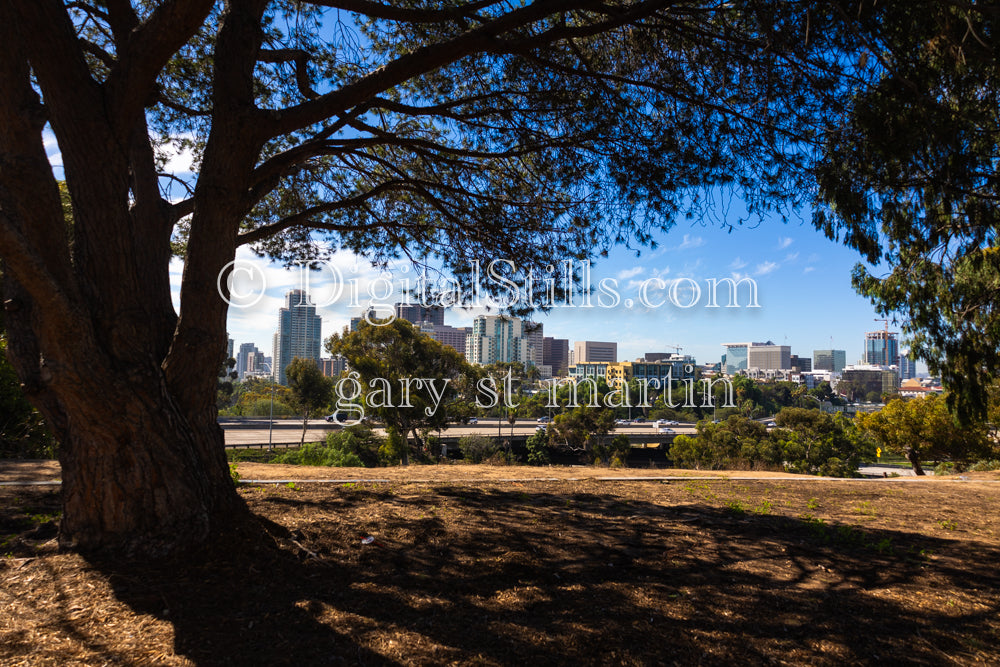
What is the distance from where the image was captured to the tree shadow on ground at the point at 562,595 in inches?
93.2

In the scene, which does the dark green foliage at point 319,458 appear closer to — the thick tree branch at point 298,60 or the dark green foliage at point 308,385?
the dark green foliage at point 308,385

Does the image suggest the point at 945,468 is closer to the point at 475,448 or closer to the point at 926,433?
the point at 926,433

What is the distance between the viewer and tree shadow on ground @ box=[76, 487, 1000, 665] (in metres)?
2.37

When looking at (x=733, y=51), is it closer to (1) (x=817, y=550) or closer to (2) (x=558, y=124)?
(2) (x=558, y=124)

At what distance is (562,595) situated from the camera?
2.97 meters

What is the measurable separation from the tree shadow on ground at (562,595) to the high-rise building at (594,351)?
12360cm

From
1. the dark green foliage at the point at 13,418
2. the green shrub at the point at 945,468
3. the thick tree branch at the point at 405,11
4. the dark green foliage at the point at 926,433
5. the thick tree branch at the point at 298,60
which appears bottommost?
the green shrub at the point at 945,468

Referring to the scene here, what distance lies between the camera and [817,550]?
4.19m

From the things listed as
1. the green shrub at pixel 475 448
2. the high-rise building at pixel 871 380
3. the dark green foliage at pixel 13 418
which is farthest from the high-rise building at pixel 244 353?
the high-rise building at pixel 871 380

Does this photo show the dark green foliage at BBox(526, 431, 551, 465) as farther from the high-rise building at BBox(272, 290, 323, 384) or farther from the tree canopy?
the tree canopy

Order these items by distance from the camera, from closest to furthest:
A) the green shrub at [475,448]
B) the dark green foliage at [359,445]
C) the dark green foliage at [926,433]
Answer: the dark green foliage at [926,433], the dark green foliage at [359,445], the green shrub at [475,448]

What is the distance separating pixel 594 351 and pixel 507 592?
12968cm

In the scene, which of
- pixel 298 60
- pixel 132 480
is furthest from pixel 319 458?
pixel 132 480

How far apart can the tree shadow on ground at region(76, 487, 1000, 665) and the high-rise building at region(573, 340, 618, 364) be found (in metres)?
124
